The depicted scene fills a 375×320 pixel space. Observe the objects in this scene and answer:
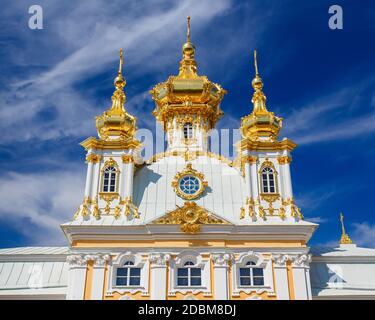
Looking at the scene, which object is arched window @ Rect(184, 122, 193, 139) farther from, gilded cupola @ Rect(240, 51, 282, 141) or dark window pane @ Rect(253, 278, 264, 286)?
dark window pane @ Rect(253, 278, 264, 286)

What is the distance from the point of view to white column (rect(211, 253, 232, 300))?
25547 mm

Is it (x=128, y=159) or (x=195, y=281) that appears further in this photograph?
(x=128, y=159)

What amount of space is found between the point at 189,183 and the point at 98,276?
286 inches

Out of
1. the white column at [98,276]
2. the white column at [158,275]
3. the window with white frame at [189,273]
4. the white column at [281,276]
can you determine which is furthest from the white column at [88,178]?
the white column at [281,276]

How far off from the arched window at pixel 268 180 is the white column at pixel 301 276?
Result: 13.9 ft

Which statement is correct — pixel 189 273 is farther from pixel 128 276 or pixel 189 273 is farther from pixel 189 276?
pixel 128 276

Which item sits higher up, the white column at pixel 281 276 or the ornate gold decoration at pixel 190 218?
the ornate gold decoration at pixel 190 218

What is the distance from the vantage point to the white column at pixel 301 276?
25.8 metres

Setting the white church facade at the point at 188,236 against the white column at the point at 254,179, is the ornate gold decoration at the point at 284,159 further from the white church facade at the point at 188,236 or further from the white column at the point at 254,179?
the white column at the point at 254,179

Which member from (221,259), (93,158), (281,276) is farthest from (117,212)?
(281,276)

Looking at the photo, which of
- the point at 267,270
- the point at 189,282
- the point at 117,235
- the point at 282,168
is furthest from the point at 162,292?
the point at 282,168

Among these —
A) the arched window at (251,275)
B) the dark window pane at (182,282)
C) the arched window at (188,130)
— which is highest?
the arched window at (188,130)

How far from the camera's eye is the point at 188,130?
35688mm
